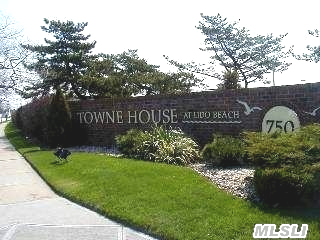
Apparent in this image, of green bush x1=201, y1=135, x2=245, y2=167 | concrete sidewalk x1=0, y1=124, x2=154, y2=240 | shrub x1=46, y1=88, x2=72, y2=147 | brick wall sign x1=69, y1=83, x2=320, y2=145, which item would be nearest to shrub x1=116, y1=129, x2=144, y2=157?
brick wall sign x1=69, y1=83, x2=320, y2=145

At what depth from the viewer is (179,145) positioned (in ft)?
41.5

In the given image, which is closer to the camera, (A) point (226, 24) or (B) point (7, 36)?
(A) point (226, 24)

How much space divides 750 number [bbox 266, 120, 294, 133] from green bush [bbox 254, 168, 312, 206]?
15.3 feet

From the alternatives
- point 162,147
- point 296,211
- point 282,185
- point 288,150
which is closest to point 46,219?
point 282,185

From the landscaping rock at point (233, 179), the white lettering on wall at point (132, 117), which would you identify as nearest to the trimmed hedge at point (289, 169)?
the landscaping rock at point (233, 179)

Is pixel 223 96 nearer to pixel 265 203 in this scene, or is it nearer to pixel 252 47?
pixel 265 203

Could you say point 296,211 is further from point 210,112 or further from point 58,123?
point 58,123

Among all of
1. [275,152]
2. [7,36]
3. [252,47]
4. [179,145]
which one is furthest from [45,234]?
[7,36]

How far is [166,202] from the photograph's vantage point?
7.52 metres

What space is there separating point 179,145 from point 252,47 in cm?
2414

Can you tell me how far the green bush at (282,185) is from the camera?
6621 mm

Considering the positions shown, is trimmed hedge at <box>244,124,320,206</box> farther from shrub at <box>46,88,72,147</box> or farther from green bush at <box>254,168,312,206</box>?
shrub at <box>46,88,72,147</box>

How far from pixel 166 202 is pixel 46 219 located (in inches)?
74.3

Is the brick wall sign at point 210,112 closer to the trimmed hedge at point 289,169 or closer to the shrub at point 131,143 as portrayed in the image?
the shrub at point 131,143
